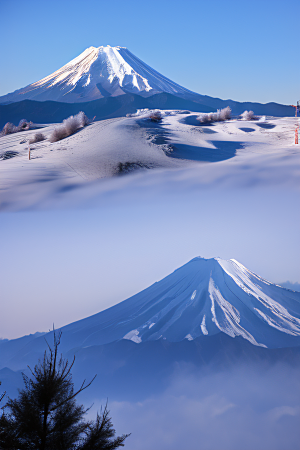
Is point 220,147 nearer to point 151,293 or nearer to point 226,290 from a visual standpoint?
point 226,290

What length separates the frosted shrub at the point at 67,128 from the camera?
7176 mm

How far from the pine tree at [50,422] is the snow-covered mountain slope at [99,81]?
1144 cm

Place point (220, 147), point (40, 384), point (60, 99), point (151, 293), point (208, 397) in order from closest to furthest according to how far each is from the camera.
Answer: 1. point (40, 384)
2. point (220, 147)
3. point (208, 397)
4. point (60, 99)
5. point (151, 293)

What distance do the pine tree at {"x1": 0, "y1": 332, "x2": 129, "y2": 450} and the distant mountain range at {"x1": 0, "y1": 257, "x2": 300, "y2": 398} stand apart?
30.1 feet

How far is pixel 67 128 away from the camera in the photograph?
286 inches

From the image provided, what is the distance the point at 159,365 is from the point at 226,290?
4.25 metres

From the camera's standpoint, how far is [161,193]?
5816 mm

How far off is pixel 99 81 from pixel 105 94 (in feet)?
8.15

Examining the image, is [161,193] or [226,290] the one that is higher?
[161,193]

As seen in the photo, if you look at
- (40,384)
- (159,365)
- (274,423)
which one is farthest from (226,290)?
(40,384)

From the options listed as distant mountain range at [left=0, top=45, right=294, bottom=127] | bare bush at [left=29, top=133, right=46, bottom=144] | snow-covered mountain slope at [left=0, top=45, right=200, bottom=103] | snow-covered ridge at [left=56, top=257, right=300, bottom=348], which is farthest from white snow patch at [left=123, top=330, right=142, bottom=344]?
snow-covered mountain slope at [left=0, top=45, right=200, bottom=103]

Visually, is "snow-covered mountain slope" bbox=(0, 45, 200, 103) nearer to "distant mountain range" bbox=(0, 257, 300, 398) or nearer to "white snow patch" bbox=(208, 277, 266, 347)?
"distant mountain range" bbox=(0, 257, 300, 398)

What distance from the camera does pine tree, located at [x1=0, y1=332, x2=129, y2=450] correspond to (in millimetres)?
3402

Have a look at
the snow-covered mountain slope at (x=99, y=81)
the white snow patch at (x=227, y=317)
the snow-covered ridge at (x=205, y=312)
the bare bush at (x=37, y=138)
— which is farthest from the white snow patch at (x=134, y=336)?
Answer: the snow-covered mountain slope at (x=99, y=81)
